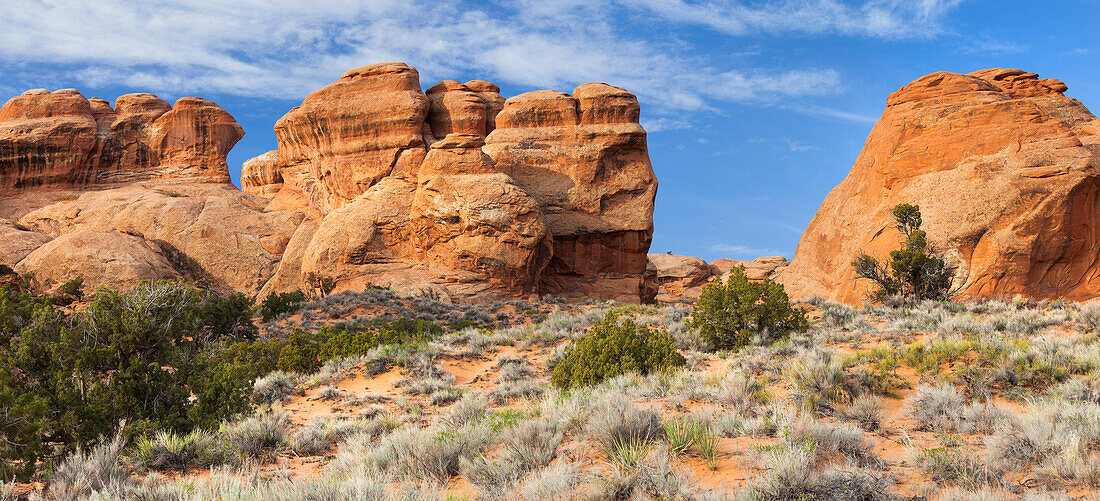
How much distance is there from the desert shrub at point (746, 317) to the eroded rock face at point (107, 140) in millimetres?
48831

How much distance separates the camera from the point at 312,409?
10.2 metres

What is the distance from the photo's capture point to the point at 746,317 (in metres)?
13.2

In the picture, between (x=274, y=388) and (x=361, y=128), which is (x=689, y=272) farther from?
(x=274, y=388)

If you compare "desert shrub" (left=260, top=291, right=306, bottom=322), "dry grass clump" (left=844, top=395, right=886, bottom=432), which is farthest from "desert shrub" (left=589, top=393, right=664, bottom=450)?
"desert shrub" (left=260, top=291, right=306, bottom=322)

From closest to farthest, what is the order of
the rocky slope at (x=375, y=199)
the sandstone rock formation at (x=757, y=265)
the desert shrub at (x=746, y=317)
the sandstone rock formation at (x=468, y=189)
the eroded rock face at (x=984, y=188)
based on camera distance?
1. the desert shrub at (x=746, y=317)
2. the eroded rock face at (x=984, y=188)
3. the sandstone rock formation at (x=468, y=189)
4. the rocky slope at (x=375, y=199)
5. the sandstone rock formation at (x=757, y=265)

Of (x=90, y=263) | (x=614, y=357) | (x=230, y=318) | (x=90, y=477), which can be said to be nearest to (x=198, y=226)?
(x=90, y=263)

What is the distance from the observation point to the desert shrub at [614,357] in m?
10.0

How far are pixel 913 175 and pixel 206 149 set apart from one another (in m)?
51.2

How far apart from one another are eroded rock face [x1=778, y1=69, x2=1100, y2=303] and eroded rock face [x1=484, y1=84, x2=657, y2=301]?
948 cm

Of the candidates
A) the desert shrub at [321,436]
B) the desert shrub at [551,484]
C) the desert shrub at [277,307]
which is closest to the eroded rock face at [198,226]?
the desert shrub at [277,307]

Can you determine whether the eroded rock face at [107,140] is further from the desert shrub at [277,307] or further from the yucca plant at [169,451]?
the yucca plant at [169,451]

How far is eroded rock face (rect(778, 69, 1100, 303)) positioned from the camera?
787 inches

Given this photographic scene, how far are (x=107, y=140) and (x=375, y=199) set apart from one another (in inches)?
1267

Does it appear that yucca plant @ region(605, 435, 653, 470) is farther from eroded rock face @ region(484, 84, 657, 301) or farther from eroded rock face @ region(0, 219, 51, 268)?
eroded rock face @ region(0, 219, 51, 268)
